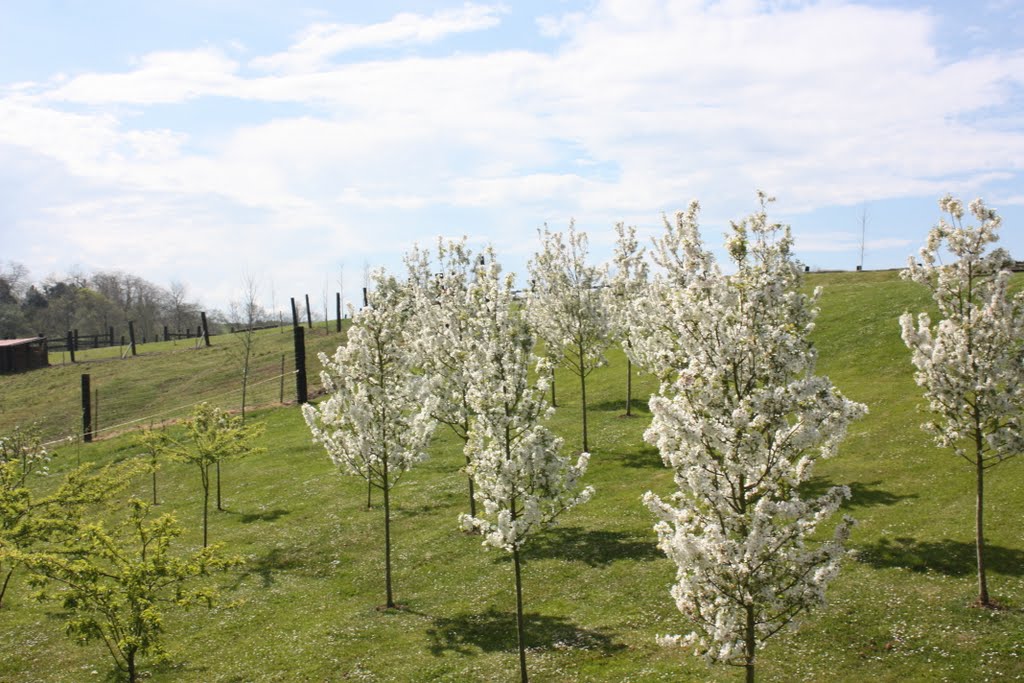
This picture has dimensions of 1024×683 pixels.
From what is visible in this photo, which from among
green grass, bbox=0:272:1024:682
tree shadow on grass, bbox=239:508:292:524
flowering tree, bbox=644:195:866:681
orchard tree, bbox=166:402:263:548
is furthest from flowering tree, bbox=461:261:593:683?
tree shadow on grass, bbox=239:508:292:524

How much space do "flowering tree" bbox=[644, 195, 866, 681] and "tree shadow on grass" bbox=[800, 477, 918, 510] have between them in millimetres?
13552

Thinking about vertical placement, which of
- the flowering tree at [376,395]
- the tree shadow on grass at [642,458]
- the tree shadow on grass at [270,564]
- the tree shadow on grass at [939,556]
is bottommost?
the tree shadow on grass at [270,564]

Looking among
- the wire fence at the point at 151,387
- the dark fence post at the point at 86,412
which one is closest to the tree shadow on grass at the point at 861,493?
the wire fence at the point at 151,387

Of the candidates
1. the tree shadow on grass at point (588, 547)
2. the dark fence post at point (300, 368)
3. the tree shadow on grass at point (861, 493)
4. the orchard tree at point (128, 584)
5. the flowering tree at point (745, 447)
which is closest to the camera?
the flowering tree at point (745, 447)

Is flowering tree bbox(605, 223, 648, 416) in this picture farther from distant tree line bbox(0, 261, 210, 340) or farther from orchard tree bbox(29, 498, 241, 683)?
distant tree line bbox(0, 261, 210, 340)

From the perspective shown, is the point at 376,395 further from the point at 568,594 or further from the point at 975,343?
the point at 975,343

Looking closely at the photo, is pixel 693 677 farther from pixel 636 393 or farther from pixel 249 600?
pixel 636 393

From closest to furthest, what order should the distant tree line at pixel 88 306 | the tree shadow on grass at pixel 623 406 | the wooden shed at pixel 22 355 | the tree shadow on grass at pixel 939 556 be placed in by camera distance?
1. the tree shadow on grass at pixel 939 556
2. the tree shadow on grass at pixel 623 406
3. the wooden shed at pixel 22 355
4. the distant tree line at pixel 88 306

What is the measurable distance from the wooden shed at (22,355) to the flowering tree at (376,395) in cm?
7819

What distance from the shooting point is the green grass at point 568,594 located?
16578 millimetres

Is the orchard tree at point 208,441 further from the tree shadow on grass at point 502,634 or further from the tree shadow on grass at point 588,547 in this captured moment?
the tree shadow on grass at point 502,634

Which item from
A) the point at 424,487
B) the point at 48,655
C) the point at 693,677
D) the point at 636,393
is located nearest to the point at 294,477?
the point at 424,487

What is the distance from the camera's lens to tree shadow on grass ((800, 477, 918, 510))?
2370cm

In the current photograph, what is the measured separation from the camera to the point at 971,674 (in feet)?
48.8
